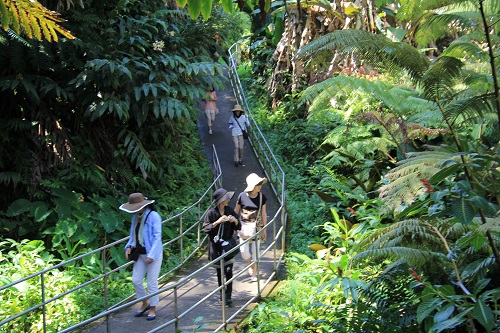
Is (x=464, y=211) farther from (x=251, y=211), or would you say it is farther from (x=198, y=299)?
(x=198, y=299)

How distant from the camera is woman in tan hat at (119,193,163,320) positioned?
281 inches

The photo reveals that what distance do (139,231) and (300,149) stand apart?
717cm

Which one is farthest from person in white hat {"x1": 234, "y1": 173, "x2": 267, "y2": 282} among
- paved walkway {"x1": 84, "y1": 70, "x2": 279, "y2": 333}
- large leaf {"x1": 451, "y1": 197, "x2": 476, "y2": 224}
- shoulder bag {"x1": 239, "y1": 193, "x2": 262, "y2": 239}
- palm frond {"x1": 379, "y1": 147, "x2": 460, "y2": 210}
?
large leaf {"x1": 451, "y1": 197, "x2": 476, "y2": 224}

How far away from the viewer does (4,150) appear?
1045cm

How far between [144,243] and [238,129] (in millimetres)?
6322

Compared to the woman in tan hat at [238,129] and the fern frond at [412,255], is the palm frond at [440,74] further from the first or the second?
the woman in tan hat at [238,129]

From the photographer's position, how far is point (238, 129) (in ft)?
43.3

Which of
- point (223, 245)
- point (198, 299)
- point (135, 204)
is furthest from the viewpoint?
point (198, 299)

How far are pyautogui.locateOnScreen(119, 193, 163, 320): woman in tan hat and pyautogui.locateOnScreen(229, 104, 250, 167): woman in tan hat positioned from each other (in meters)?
6.09

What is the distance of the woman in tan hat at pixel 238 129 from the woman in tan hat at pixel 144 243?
20.0 feet

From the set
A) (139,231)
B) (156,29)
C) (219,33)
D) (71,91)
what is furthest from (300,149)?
(139,231)

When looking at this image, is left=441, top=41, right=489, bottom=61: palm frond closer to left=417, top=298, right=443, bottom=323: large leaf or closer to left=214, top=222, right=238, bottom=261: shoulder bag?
left=417, top=298, right=443, bottom=323: large leaf

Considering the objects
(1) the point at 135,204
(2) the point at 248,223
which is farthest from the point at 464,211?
(2) the point at 248,223

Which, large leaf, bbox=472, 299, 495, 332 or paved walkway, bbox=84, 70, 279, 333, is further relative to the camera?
paved walkway, bbox=84, 70, 279, 333
